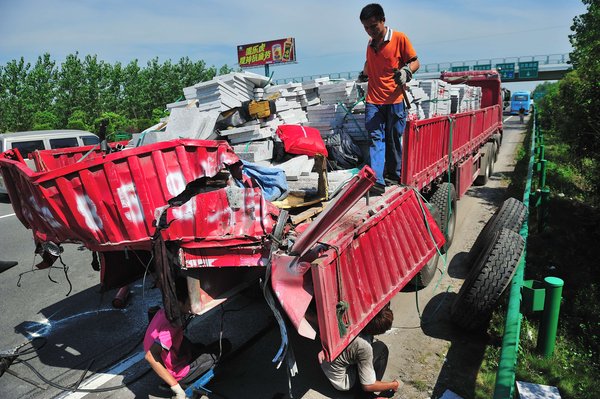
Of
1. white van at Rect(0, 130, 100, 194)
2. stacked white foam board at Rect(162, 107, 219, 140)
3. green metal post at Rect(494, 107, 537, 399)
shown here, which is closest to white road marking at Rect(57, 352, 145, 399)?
stacked white foam board at Rect(162, 107, 219, 140)

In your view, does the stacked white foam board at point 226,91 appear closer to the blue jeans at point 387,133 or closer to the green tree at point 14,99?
the blue jeans at point 387,133

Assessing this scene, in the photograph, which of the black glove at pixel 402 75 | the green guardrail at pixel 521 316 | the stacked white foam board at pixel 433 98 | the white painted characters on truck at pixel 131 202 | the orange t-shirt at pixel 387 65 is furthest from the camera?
the stacked white foam board at pixel 433 98

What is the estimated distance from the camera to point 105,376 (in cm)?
430

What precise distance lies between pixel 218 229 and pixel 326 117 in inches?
154

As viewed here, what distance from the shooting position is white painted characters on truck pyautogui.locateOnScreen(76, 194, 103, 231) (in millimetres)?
3163

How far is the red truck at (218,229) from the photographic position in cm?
300

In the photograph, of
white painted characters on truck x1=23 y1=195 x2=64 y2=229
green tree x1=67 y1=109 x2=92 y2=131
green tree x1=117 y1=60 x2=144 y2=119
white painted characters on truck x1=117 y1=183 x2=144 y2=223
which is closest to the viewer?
white painted characters on truck x1=117 y1=183 x2=144 y2=223

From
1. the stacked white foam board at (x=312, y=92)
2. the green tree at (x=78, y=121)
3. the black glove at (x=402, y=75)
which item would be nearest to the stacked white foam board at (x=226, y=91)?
the stacked white foam board at (x=312, y=92)

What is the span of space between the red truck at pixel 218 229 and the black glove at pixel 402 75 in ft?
5.71

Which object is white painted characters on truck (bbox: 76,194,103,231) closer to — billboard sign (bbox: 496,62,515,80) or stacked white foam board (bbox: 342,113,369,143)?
stacked white foam board (bbox: 342,113,369,143)

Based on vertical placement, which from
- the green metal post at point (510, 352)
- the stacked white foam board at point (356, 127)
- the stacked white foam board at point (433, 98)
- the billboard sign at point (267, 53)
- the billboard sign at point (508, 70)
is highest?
the billboard sign at point (267, 53)

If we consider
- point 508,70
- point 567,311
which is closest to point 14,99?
point 567,311

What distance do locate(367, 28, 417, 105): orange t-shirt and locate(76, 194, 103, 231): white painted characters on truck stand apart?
3.58 m

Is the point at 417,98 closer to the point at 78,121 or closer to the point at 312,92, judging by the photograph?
the point at 312,92
